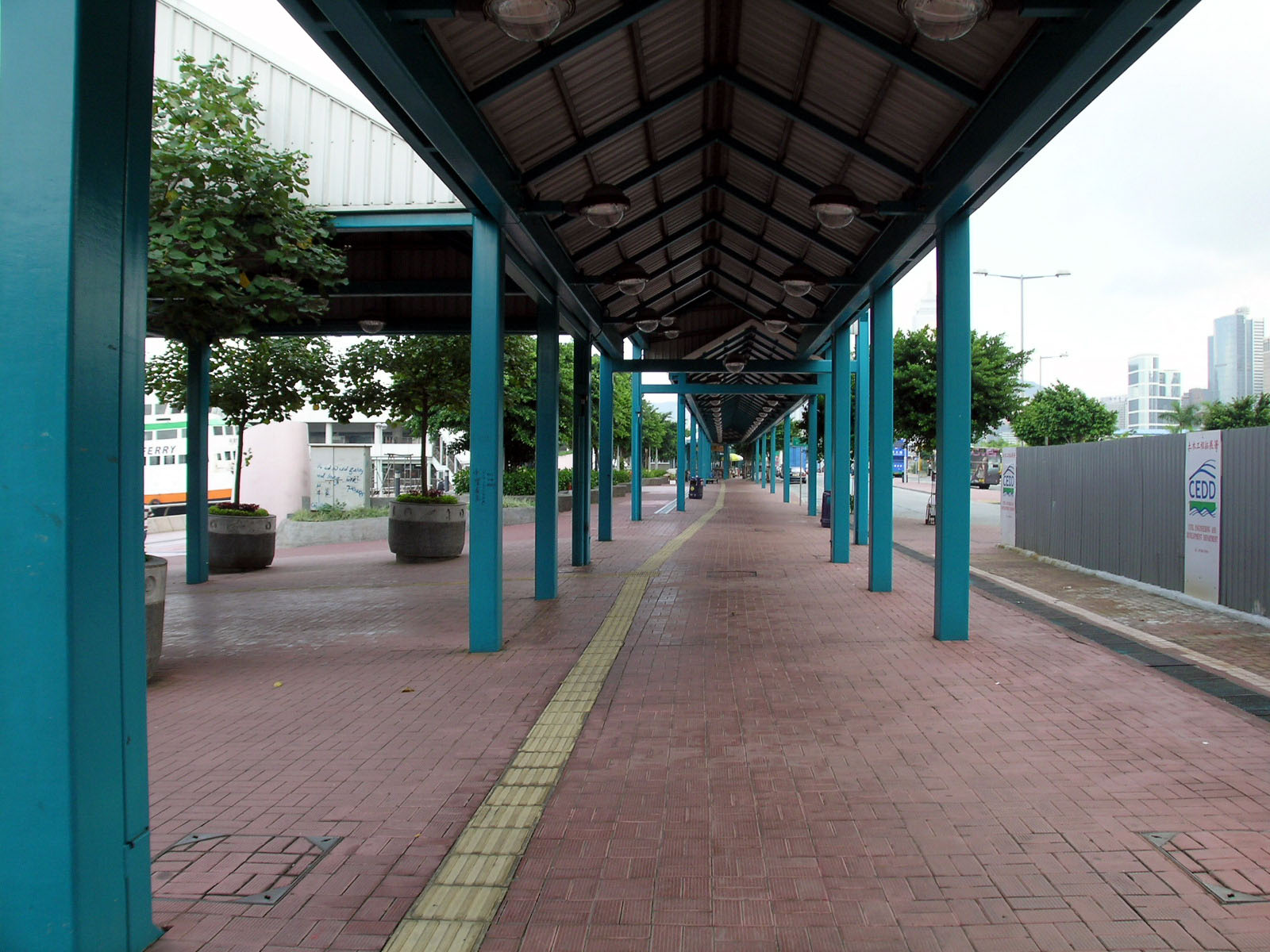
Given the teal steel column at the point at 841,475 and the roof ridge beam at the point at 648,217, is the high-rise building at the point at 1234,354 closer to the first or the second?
the teal steel column at the point at 841,475

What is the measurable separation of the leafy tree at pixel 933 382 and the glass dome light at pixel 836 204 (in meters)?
17.1

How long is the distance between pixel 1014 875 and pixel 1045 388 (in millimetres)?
53047

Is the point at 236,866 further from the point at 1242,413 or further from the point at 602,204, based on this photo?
the point at 1242,413

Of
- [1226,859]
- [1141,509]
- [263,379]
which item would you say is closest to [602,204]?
[1226,859]

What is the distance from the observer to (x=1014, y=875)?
3223 millimetres

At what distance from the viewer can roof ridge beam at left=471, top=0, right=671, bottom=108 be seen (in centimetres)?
539

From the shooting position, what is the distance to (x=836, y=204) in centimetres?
642

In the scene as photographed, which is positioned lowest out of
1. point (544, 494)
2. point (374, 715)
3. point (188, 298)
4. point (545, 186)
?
point (374, 715)

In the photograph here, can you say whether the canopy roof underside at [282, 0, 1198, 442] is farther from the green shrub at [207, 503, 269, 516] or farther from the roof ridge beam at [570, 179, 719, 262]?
the green shrub at [207, 503, 269, 516]

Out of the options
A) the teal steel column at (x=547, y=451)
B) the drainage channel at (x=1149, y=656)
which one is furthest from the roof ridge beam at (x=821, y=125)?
the drainage channel at (x=1149, y=656)

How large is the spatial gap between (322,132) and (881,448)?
8238mm

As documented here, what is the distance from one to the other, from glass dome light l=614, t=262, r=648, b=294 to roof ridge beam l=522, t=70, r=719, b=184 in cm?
148

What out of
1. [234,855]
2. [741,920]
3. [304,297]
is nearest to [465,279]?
[304,297]

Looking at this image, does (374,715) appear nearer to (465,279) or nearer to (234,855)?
(234,855)
